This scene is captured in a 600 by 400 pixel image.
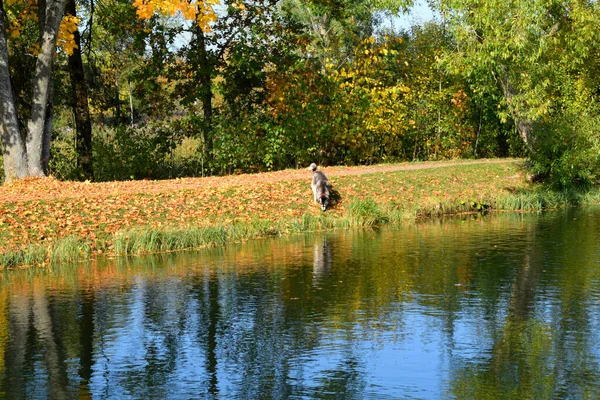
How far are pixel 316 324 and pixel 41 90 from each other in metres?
16.3

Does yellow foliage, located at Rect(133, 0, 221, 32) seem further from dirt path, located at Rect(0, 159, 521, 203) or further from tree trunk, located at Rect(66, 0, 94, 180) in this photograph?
tree trunk, located at Rect(66, 0, 94, 180)

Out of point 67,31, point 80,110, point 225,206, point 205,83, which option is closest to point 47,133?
point 80,110

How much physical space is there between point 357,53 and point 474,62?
1014 cm

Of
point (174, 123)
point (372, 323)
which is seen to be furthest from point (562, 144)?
point (372, 323)

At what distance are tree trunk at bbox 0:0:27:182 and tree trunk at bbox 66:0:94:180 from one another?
4.19 metres

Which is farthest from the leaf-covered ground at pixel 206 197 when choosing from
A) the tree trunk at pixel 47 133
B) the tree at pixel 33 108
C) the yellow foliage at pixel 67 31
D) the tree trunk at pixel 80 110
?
the tree trunk at pixel 80 110

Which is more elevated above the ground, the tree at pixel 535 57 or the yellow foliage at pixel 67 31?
the yellow foliage at pixel 67 31

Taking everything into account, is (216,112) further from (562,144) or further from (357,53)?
(562,144)

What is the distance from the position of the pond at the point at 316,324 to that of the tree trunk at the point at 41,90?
27.8 feet

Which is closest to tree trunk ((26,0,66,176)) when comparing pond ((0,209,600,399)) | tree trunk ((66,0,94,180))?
tree trunk ((66,0,94,180))

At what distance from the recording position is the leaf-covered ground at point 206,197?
20.4 metres

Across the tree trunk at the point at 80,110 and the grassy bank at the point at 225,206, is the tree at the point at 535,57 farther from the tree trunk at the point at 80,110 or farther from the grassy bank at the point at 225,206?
the tree trunk at the point at 80,110

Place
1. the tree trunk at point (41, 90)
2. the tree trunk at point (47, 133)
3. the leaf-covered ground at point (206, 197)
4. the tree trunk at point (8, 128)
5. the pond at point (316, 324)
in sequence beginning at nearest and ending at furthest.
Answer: the pond at point (316, 324) → the leaf-covered ground at point (206, 197) → the tree trunk at point (8, 128) → the tree trunk at point (41, 90) → the tree trunk at point (47, 133)

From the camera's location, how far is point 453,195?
26266 mm
